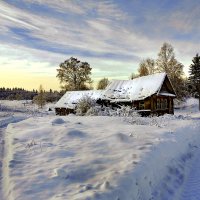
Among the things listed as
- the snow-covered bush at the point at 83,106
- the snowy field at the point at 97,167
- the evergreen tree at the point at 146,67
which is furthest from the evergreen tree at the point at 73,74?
the snowy field at the point at 97,167

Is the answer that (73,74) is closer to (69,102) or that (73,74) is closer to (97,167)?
(69,102)

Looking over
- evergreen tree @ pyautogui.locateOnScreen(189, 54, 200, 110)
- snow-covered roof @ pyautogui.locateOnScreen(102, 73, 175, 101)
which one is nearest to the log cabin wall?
snow-covered roof @ pyautogui.locateOnScreen(102, 73, 175, 101)

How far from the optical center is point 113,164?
7.67 metres

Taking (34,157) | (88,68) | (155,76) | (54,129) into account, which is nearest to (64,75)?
(88,68)

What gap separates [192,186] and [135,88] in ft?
95.9

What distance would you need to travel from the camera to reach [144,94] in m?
34.2

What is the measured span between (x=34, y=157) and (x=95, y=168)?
2.30 metres

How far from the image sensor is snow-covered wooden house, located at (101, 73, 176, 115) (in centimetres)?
3434

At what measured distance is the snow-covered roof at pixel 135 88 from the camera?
34.2 m

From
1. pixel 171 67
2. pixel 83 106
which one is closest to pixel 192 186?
pixel 83 106

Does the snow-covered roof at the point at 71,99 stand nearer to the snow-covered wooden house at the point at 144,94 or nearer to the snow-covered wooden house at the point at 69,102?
the snow-covered wooden house at the point at 69,102

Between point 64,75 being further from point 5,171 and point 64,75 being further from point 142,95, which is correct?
point 5,171

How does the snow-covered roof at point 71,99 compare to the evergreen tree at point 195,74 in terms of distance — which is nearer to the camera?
the snow-covered roof at point 71,99

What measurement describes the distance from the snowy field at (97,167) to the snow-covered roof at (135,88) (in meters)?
22.8
